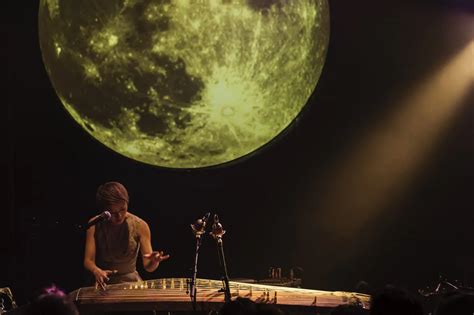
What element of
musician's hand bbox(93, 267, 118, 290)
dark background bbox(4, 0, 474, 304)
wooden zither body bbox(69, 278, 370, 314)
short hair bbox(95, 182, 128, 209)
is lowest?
wooden zither body bbox(69, 278, 370, 314)

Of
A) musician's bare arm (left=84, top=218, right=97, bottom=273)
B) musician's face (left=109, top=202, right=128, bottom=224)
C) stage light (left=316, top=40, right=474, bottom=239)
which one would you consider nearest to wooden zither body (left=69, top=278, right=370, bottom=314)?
musician's bare arm (left=84, top=218, right=97, bottom=273)

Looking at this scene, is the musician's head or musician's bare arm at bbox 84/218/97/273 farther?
the musician's head

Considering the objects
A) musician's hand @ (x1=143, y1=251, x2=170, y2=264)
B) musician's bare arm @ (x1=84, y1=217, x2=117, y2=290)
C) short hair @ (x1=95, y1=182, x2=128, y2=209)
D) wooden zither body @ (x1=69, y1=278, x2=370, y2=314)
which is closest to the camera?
wooden zither body @ (x1=69, y1=278, x2=370, y2=314)

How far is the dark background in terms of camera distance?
22.9 feet

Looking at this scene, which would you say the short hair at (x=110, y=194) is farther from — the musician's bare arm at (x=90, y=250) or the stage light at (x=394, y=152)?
the stage light at (x=394, y=152)

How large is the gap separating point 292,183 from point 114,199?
3082 mm

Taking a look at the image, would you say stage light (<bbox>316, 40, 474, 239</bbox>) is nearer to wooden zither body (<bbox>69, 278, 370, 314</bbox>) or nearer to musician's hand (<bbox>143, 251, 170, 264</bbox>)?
wooden zither body (<bbox>69, 278, 370, 314</bbox>)

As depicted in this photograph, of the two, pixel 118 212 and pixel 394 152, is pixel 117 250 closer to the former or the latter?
pixel 118 212

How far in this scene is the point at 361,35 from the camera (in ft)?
26.4

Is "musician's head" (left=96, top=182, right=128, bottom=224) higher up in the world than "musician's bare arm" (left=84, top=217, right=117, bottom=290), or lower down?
higher up

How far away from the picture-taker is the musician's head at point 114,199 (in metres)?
5.32

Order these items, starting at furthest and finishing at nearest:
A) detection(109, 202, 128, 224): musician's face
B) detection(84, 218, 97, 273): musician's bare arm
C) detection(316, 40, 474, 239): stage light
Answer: detection(316, 40, 474, 239): stage light → detection(109, 202, 128, 224): musician's face → detection(84, 218, 97, 273): musician's bare arm

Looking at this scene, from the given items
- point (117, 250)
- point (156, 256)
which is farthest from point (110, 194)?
point (156, 256)

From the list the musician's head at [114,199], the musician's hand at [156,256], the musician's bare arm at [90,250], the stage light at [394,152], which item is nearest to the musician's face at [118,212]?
the musician's head at [114,199]
